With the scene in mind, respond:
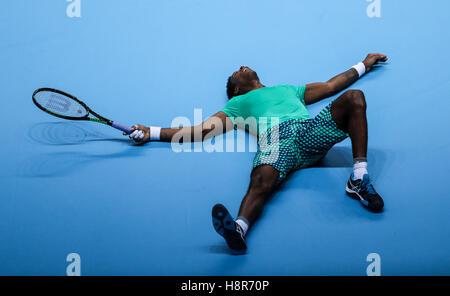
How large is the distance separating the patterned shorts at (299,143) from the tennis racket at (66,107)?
0.83m

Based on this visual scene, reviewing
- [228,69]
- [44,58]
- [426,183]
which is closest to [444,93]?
[426,183]

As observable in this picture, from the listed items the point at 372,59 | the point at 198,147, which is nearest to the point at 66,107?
the point at 198,147

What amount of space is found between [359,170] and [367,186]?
8 cm

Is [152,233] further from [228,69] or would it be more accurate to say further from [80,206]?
[228,69]

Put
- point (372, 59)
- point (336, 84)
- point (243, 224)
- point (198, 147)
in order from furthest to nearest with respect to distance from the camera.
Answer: point (372, 59) → point (336, 84) → point (198, 147) → point (243, 224)

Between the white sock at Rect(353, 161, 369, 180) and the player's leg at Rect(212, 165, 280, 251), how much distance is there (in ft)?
1.21

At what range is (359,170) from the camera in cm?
183

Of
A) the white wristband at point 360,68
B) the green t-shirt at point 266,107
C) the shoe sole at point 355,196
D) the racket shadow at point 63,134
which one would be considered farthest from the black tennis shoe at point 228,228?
Answer: the white wristband at point 360,68

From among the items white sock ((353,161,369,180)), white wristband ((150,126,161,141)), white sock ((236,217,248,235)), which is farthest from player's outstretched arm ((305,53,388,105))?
white sock ((236,217,248,235))

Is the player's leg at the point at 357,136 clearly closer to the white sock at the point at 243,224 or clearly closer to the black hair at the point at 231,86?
the white sock at the point at 243,224

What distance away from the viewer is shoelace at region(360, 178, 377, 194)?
1.79m

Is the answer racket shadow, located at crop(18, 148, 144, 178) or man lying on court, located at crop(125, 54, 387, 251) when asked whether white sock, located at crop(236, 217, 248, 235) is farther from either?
racket shadow, located at crop(18, 148, 144, 178)

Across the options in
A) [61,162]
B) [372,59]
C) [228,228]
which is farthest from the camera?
[372,59]

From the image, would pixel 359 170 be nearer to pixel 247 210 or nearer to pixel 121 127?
pixel 247 210
